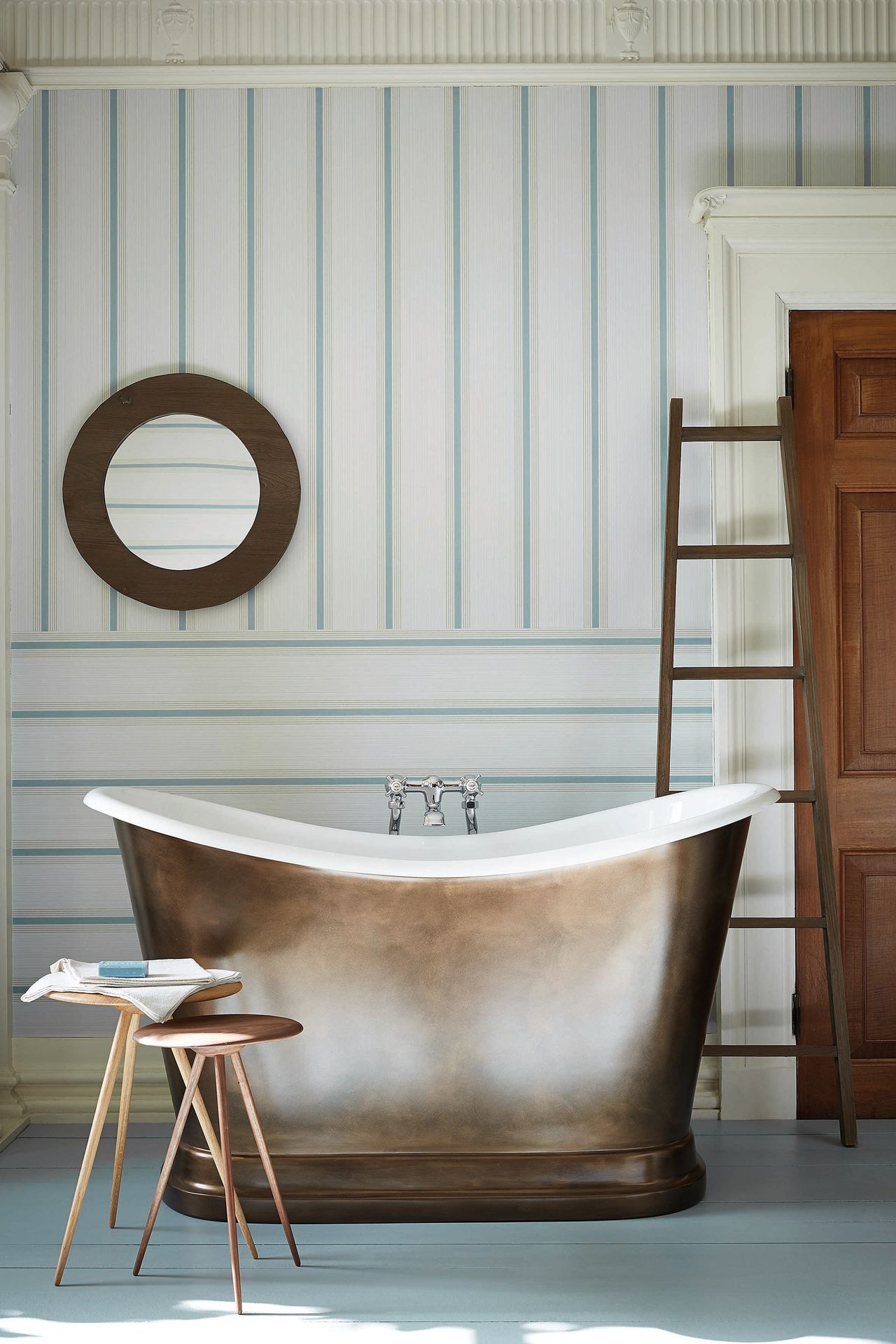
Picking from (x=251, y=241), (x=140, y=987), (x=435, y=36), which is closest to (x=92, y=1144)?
(x=140, y=987)

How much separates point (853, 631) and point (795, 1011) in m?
1.03

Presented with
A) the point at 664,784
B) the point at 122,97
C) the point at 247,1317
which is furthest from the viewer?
the point at 122,97

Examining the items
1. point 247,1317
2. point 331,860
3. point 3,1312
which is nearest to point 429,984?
point 331,860

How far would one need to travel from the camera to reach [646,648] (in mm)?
3121

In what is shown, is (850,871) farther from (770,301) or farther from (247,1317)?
(247,1317)

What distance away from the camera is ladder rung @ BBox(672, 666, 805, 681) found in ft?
9.46

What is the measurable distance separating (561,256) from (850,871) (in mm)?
1857

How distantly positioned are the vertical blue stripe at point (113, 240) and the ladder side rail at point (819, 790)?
181cm

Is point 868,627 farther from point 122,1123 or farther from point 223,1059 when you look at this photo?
point 122,1123

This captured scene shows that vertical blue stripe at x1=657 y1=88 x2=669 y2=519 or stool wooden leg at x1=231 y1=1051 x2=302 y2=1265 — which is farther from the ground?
vertical blue stripe at x1=657 y1=88 x2=669 y2=519

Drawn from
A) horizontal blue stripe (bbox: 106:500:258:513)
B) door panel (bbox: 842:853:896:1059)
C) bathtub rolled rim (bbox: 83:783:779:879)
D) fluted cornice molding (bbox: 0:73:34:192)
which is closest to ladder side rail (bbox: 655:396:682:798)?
bathtub rolled rim (bbox: 83:783:779:879)

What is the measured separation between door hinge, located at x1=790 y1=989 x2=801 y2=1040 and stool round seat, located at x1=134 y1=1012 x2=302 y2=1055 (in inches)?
62.4

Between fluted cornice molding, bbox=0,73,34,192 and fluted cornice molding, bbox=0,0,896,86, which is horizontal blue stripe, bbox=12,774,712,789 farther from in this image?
fluted cornice molding, bbox=0,0,896,86

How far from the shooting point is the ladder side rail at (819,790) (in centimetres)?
275
